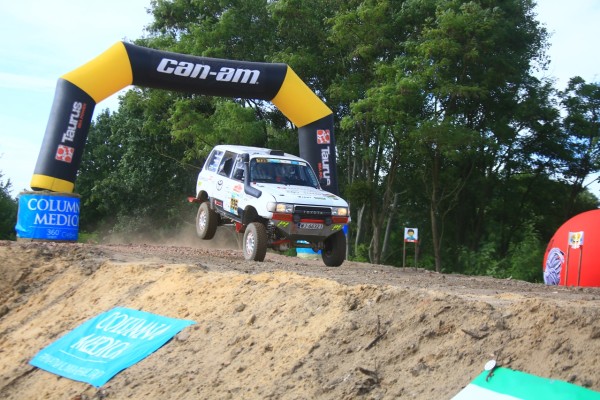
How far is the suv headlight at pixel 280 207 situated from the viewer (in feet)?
43.7

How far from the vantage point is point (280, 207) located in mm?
13320

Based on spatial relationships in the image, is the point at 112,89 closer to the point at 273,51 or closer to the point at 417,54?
the point at 417,54

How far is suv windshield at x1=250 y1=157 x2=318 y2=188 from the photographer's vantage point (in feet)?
47.5

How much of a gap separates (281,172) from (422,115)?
32.0 ft

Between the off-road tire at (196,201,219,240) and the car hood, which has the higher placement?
the car hood

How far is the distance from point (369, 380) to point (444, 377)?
0.59m

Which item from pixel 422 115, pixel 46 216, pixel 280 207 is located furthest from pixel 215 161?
pixel 422 115

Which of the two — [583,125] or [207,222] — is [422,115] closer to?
[583,125]

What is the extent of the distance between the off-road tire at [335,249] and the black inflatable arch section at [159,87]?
3.23 metres

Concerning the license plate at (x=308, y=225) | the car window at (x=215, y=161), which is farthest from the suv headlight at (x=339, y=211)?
the car window at (x=215, y=161)

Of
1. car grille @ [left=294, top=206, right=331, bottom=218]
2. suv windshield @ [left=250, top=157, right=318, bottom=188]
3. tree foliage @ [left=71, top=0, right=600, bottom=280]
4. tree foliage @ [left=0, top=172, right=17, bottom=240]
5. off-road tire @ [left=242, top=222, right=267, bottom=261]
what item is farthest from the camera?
tree foliage @ [left=0, top=172, right=17, bottom=240]

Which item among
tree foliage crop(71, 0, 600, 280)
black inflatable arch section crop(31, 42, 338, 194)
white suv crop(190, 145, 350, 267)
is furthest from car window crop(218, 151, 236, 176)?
tree foliage crop(71, 0, 600, 280)

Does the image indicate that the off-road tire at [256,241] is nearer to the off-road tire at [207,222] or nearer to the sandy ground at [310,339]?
the off-road tire at [207,222]

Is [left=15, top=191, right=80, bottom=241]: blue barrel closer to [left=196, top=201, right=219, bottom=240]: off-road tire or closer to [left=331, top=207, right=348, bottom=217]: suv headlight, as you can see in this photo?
[left=196, top=201, right=219, bottom=240]: off-road tire
